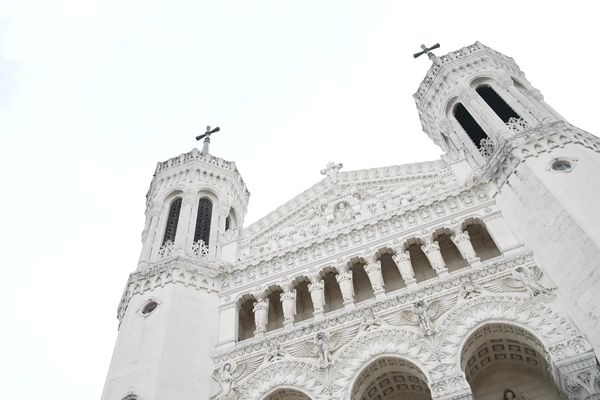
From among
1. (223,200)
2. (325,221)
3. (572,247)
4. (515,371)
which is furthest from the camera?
(223,200)

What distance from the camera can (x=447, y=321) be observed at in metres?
15.0

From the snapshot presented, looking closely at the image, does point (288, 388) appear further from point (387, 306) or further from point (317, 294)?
point (387, 306)

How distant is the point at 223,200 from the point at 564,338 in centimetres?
1564

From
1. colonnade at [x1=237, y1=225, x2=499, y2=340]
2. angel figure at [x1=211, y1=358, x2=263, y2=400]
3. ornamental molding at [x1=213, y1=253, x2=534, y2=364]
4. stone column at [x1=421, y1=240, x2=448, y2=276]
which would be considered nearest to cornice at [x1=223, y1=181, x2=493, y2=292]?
colonnade at [x1=237, y1=225, x2=499, y2=340]

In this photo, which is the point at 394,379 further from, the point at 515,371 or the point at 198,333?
the point at 198,333

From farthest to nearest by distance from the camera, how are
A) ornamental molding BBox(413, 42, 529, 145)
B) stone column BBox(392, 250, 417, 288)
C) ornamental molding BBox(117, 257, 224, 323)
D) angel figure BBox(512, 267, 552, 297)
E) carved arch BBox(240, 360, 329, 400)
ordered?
ornamental molding BBox(413, 42, 529, 145) < ornamental molding BBox(117, 257, 224, 323) < stone column BBox(392, 250, 417, 288) < carved arch BBox(240, 360, 329, 400) < angel figure BBox(512, 267, 552, 297)

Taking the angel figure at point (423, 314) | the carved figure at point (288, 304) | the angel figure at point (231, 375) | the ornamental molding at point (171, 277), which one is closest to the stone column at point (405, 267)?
the angel figure at point (423, 314)

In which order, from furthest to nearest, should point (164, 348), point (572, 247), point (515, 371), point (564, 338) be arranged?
point (164, 348) → point (515, 371) → point (572, 247) → point (564, 338)

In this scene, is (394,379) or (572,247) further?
(394,379)

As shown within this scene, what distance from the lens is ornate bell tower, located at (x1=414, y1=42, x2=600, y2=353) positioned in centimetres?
1407

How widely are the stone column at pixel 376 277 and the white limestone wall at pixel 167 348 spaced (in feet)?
17.8

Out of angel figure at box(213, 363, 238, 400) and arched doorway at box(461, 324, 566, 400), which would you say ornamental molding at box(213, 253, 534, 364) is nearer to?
angel figure at box(213, 363, 238, 400)

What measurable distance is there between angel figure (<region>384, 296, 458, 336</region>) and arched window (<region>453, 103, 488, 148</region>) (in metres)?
8.10

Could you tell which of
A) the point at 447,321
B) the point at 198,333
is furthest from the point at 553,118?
the point at 198,333
